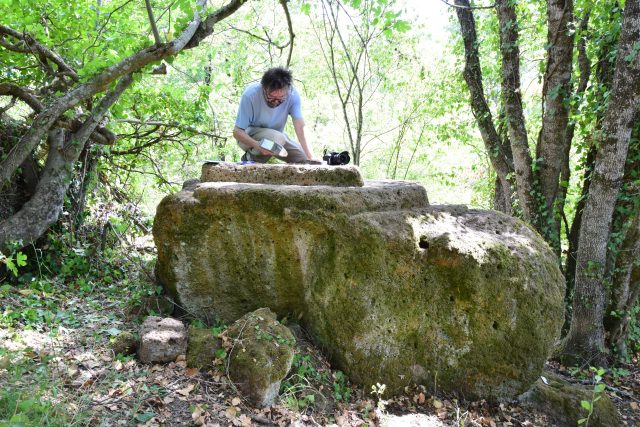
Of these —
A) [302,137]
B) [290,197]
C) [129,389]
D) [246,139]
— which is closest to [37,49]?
[246,139]

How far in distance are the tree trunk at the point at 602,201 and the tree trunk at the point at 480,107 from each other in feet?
5.38

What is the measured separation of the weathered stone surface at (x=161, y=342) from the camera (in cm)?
335

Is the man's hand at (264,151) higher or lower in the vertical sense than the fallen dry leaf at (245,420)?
higher

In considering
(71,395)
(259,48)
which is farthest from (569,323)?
(259,48)

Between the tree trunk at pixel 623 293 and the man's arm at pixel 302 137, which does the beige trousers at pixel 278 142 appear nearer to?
the man's arm at pixel 302 137

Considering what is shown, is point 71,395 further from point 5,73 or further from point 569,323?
point 569,323

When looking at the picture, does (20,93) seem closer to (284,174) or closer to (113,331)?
(113,331)

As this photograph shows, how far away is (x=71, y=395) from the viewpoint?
9.11 feet

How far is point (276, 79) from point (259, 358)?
2.76 m

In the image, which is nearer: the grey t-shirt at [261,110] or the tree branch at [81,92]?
the tree branch at [81,92]

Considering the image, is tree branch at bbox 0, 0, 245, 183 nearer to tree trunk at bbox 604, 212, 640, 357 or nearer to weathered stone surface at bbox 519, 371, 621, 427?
weathered stone surface at bbox 519, 371, 621, 427

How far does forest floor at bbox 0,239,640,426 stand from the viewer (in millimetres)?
2711

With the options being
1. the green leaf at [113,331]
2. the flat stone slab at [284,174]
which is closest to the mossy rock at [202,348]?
the green leaf at [113,331]

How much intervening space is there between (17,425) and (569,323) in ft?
18.9
